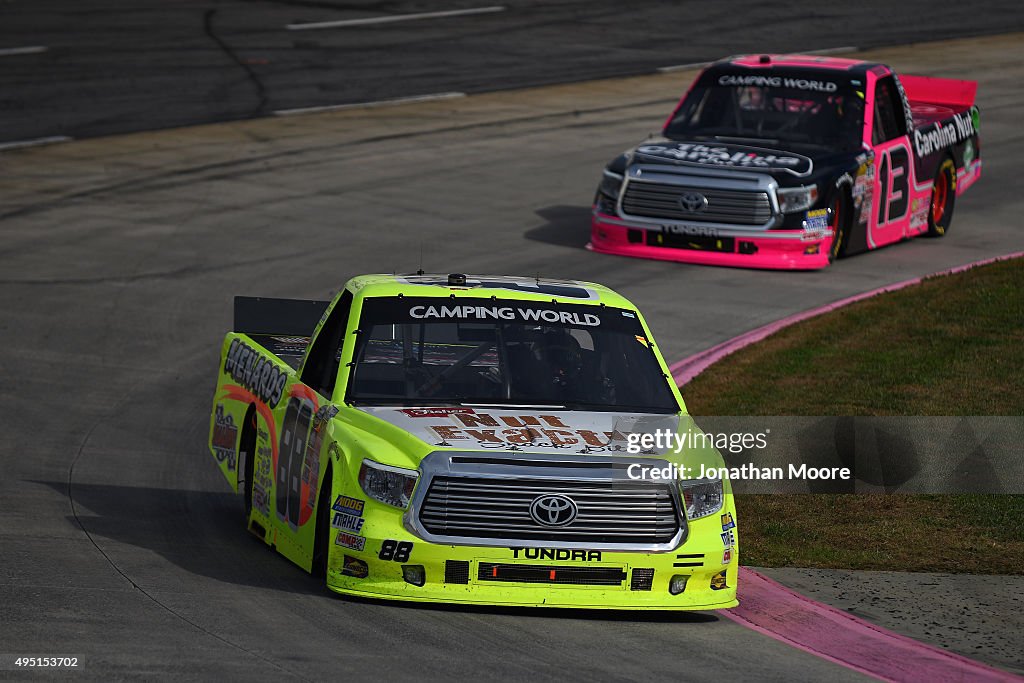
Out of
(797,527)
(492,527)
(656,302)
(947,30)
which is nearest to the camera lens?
(492,527)

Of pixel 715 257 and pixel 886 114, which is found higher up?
pixel 886 114

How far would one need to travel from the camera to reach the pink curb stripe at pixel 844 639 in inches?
312

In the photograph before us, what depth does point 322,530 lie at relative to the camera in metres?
8.75

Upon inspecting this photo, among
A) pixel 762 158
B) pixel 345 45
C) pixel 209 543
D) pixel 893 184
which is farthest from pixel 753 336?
pixel 345 45

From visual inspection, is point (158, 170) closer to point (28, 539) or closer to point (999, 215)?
point (999, 215)

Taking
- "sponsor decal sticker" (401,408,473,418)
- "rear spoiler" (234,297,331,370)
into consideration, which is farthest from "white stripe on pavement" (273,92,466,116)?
"sponsor decal sticker" (401,408,473,418)

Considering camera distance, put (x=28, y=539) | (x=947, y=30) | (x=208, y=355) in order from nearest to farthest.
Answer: (x=28, y=539) < (x=208, y=355) < (x=947, y=30)

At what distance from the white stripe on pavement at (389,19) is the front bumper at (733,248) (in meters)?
18.8

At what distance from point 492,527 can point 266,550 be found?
2.01 metres

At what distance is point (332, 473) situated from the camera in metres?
8.56

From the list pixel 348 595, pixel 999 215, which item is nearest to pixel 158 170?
pixel 999 215

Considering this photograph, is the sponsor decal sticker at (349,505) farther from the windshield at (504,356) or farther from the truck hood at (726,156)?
the truck hood at (726,156)

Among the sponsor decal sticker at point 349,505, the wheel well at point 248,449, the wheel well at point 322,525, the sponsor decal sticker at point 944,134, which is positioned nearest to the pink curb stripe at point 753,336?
the sponsor decal sticker at point 944,134

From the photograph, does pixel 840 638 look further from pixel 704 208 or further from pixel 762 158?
pixel 762 158
